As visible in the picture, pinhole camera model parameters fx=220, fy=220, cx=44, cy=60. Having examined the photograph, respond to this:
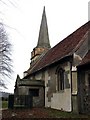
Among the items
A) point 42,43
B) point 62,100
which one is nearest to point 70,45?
point 62,100

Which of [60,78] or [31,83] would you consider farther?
[31,83]

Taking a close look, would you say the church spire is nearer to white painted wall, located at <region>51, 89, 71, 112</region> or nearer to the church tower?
the church tower

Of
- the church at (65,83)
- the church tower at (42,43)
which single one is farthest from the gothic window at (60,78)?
the church tower at (42,43)

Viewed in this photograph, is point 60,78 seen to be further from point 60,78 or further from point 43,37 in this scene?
point 43,37

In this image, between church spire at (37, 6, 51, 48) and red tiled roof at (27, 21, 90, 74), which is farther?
church spire at (37, 6, 51, 48)

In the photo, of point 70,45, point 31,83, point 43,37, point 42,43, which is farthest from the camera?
point 43,37

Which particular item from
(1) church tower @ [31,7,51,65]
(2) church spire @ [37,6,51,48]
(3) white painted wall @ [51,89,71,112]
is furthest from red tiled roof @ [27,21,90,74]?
(2) church spire @ [37,6,51,48]

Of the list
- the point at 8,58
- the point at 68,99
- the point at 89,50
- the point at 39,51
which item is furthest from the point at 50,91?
the point at 39,51

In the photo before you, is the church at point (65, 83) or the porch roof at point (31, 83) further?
the porch roof at point (31, 83)

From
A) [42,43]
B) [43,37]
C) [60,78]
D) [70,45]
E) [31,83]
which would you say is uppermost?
[43,37]

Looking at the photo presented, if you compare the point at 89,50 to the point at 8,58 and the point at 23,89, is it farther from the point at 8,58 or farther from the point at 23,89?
the point at 8,58

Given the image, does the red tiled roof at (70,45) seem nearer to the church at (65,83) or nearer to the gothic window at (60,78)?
the church at (65,83)

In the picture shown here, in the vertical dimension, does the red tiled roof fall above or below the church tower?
below

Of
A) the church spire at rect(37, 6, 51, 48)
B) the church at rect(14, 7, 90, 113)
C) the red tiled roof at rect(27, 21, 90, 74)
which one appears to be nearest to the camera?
the church at rect(14, 7, 90, 113)
